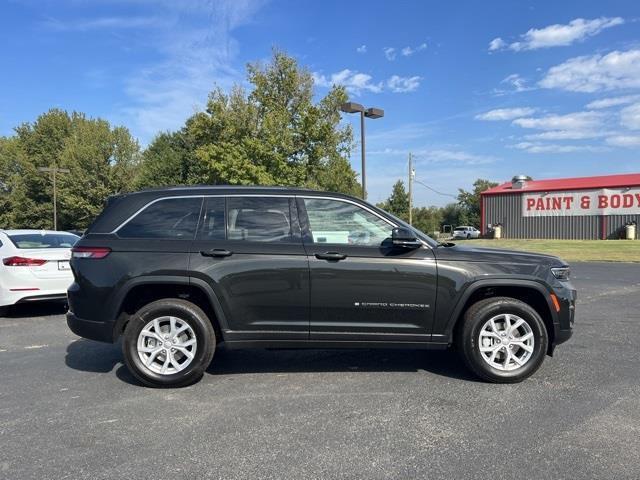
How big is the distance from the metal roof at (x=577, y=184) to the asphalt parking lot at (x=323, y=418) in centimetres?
3498

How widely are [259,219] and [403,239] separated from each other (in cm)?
137

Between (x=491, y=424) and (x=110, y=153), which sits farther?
(x=110, y=153)

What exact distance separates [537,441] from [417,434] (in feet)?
2.68

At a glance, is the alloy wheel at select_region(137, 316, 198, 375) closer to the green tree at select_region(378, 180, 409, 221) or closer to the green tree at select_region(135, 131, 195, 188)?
the green tree at select_region(135, 131, 195, 188)

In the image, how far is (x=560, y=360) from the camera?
17.8 ft

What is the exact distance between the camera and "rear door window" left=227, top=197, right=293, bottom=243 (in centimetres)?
476

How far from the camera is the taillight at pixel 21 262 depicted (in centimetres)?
780

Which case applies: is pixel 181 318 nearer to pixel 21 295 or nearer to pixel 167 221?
pixel 167 221

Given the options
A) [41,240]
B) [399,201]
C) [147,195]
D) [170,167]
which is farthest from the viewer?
[399,201]

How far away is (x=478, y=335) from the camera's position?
15.3 feet

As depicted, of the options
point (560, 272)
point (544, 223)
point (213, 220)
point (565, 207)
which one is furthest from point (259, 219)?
point (544, 223)

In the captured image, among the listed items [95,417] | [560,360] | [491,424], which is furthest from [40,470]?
[560,360]

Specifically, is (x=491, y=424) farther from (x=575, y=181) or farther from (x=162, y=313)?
(x=575, y=181)

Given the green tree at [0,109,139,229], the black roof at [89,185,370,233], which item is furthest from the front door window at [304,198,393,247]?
the green tree at [0,109,139,229]
